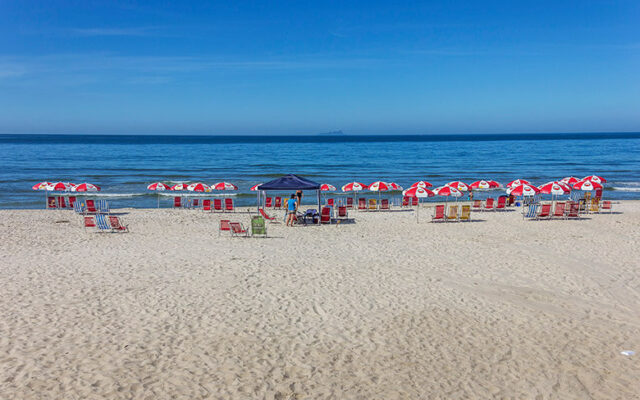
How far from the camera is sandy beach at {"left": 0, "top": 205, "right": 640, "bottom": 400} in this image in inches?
214

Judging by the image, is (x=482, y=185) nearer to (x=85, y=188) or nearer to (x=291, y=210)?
Answer: (x=291, y=210)

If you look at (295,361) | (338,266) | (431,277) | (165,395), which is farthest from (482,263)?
(165,395)

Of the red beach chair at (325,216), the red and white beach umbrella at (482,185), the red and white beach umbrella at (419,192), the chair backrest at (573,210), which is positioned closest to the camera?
the red and white beach umbrella at (419,192)

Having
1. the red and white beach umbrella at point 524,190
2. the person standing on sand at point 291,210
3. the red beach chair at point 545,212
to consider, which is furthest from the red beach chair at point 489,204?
the person standing on sand at point 291,210

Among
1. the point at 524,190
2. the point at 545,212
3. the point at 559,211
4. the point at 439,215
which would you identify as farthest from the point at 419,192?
the point at 559,211

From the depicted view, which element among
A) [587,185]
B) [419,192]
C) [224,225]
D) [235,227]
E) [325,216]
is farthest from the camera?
[587,185]

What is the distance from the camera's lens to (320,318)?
746 cm

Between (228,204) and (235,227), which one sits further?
(228,204)

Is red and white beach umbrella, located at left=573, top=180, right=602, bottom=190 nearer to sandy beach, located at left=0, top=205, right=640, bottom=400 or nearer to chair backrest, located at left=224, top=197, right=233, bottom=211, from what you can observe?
sandy beach, located at left=0, top=205, right=640, bottom=400

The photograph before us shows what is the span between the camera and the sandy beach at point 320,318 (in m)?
5.43

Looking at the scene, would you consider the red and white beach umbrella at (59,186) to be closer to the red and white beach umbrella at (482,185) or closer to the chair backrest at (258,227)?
the chair backrest at (258,227)

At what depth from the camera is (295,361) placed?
596 centimetres

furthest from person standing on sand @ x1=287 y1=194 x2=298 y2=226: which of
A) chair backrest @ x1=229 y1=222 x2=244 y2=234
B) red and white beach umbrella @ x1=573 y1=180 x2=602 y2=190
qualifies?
red and white beach umbrella @ x1=573 y1=180 x2=602 y2=190

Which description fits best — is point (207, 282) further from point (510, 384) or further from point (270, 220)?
point (270, 220)
